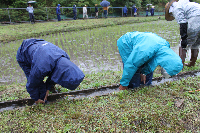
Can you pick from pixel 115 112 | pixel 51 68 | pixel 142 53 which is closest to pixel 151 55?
pixel 142 53

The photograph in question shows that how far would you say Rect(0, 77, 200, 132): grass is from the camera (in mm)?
2493

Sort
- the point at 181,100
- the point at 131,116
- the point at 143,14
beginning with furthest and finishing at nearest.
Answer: the point at 143,14 → the point at 181,100 → the point at 131,116

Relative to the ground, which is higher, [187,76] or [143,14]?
[143,14]

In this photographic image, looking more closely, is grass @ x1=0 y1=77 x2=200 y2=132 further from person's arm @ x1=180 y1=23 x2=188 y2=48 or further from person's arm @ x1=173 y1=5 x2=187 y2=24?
person's arm @ x1=173 y1=5 x2=187 y2=24

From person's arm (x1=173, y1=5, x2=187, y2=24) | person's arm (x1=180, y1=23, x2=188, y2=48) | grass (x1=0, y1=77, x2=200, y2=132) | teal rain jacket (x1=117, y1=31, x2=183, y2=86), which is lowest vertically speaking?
grass (x1=0, y1=77, x2=200, y2=132)

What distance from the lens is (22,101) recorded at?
3.26 meters

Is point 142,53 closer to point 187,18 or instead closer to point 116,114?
point 116,114

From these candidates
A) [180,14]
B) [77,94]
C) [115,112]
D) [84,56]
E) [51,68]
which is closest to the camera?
[51,68]

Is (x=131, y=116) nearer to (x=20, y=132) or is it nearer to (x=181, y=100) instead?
(x=181, y=100)

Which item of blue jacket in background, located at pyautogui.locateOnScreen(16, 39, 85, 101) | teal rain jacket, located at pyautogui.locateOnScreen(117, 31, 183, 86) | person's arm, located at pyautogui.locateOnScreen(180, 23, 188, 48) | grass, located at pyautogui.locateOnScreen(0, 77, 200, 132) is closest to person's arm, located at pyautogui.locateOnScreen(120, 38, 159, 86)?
teal rain jacket, located at pyautogui.locateOnScreen(117, 31, 183, 86)

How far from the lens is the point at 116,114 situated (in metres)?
2.75

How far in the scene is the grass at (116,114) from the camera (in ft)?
8.18

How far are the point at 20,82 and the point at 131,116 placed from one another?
3.25 metres

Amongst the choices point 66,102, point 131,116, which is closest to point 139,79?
point 131,116
